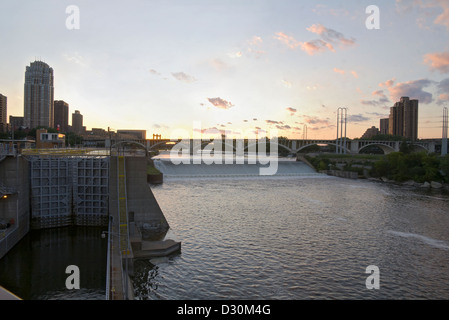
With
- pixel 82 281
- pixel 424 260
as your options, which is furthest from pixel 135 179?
pixel 424 260

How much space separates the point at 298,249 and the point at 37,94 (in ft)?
424


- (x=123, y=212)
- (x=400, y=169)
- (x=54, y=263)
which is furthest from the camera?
(x=400, y=169)

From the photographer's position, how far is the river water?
1307cm

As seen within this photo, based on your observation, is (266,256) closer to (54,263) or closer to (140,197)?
(140,197)

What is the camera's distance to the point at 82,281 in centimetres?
1342

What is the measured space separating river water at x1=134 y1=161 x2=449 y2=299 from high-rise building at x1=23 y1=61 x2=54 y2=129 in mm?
102544

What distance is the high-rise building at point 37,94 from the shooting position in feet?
368

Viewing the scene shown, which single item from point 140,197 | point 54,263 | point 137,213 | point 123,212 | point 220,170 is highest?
point 140,197

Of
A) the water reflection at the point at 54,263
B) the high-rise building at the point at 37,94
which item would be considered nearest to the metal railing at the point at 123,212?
the water reflection at the point at 54,263

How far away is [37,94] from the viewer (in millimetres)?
120438

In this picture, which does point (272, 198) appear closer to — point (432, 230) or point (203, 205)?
point (203, 205)

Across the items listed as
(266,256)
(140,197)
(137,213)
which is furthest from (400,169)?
(137,213)

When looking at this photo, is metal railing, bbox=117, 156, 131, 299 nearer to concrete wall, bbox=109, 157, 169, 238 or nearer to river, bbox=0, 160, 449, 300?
concrete wall, bbox=109, 157, 169, 238

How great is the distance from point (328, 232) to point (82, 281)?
14.9 m
